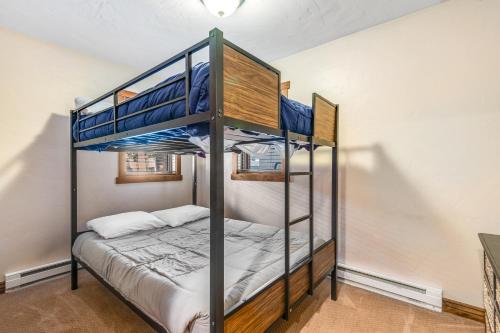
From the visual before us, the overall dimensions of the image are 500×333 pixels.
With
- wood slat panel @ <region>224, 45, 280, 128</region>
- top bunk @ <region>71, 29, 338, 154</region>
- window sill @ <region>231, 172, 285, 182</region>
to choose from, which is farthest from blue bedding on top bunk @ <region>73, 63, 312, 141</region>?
window sill @ <region>231, 172, 285, 182</region>

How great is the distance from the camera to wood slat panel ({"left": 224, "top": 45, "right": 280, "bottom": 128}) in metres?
1.16

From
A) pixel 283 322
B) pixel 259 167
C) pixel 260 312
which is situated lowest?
pixel 283 322

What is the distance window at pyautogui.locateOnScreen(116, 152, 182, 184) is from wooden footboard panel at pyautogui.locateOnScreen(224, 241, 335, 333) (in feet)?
7.95

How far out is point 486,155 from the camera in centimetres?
180

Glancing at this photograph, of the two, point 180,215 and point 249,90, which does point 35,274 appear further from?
point 249,90

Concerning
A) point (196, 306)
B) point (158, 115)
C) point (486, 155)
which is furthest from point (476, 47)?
point (196, 306)

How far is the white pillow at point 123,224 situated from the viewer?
2338mm

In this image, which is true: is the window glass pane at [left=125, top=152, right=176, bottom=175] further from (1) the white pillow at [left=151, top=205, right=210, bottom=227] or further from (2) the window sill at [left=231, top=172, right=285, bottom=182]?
(2) the window sill at [left=231, top=172, right=285, bottom=182]

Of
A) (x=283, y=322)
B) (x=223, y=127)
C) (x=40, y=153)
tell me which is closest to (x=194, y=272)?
(x=283, y=322)

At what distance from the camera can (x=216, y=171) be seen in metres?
1.09

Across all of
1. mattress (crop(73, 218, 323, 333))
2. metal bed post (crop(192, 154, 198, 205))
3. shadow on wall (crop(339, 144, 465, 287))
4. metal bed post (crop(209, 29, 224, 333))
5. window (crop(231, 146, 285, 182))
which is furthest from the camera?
metal bed post (crop(192, 154, 198, 205))

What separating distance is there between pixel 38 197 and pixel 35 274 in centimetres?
77

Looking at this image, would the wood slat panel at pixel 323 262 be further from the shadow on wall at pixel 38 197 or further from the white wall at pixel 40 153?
the shadow on wall at pixel 38 197

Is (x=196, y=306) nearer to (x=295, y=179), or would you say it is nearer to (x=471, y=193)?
(x=295, y=179)
